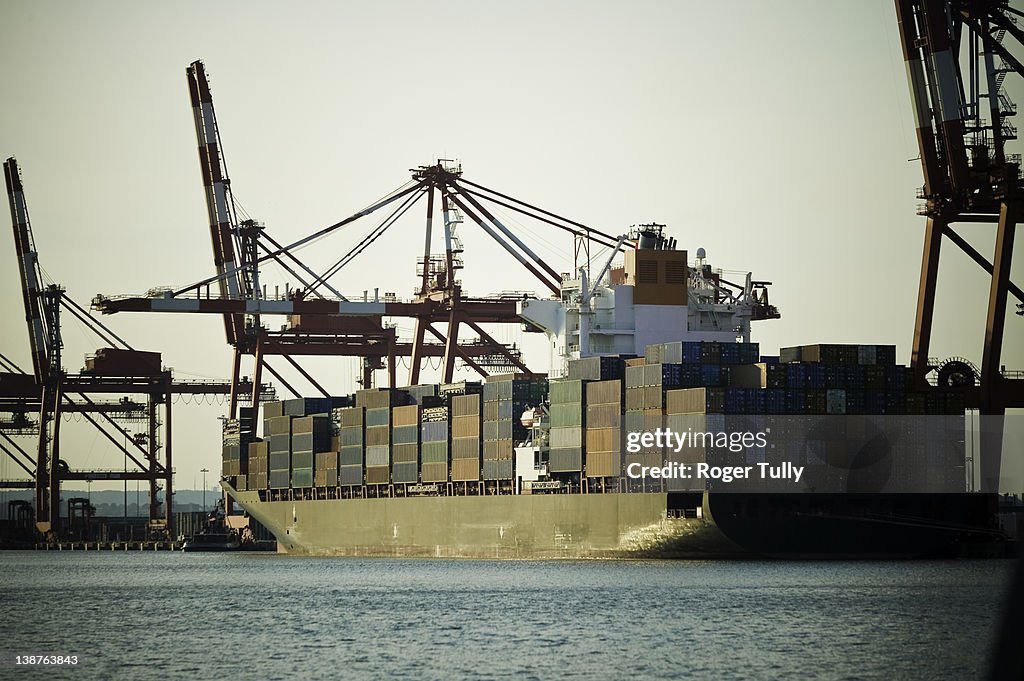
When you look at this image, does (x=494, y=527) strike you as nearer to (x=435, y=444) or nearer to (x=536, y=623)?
(x=435, y=444)

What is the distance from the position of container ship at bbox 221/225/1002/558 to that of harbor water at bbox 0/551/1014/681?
61.4 inches

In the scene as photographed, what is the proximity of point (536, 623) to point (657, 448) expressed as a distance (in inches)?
690

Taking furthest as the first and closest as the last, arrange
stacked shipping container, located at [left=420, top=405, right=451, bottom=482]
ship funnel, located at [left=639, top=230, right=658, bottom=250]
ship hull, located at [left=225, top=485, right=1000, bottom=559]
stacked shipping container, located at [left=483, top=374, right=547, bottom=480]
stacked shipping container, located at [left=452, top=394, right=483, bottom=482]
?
stacked shipping container, located at [left=420, top=405, right=451, bottom=482] < ship funnel, located at [left=639, top=230, right=658, bottom=250] < stacked shipping container, located at [left=452, top=394, right=483, bottom=482] < stacked shipping container, located at [left=483, top=374, right=547, bottom=480] < ship hull, located at [left=225, top=485, right=1000, bottom=559]

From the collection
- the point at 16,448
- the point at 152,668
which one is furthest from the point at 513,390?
the point at 16,448

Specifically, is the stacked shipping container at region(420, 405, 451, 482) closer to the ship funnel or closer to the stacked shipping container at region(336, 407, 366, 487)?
the stacked shipping container at region(336, 407, 366, 487)

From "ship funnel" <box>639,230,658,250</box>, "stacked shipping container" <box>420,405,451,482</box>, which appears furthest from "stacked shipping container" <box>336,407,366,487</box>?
"ship funnel" <box>639,230,658,250</box>

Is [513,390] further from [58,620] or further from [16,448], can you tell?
[16,448]

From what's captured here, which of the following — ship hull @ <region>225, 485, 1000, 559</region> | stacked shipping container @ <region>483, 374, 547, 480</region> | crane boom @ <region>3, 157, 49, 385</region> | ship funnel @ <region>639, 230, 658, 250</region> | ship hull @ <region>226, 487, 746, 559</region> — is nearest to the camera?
ship hull @ <region>225, 485, 1000, 559</region>

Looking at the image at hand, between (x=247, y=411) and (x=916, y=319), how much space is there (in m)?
43.4

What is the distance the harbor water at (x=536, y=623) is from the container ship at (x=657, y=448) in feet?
5.12

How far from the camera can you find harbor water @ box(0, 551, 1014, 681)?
25.6m

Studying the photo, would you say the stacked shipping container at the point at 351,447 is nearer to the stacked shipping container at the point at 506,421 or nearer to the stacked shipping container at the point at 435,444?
the stacked shipping container at the point at 435,444

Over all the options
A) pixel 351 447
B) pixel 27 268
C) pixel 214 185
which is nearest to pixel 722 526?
pixel 351 447

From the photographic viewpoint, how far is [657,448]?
163 ft
